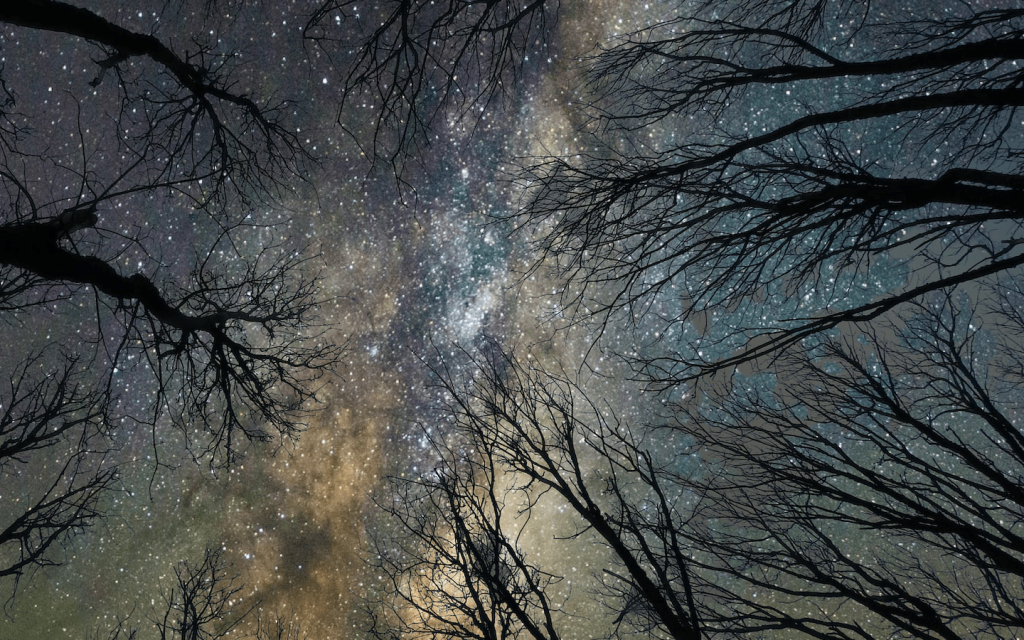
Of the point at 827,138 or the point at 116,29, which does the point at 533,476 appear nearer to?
the point at 827,138

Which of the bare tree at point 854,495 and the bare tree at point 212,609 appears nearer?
the bare tree at point 854,495

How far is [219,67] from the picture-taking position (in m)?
4.90

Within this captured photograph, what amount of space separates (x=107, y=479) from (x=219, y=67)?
4315 millimetres

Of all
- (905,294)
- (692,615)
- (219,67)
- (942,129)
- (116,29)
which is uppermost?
(219,67)

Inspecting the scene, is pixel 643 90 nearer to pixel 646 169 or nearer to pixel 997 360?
pixel 646 169

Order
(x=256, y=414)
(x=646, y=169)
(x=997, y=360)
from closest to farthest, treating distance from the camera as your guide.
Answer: (x=646, y=169)
(x=256, y=414)
(x=997, y=360)

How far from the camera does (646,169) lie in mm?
3309

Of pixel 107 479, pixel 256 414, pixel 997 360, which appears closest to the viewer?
pixel 107 479

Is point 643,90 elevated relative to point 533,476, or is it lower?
elevated

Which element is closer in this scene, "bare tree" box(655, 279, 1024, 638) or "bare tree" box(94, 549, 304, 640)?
"bare tree" box(655, 279, 1024, 638)

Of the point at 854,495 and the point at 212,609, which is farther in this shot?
the point at 212,609

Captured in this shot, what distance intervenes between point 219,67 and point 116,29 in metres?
1.16

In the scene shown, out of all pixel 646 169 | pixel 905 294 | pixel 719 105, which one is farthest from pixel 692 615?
pixel 719 105

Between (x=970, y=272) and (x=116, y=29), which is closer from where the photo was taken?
(x=970, y=272)
